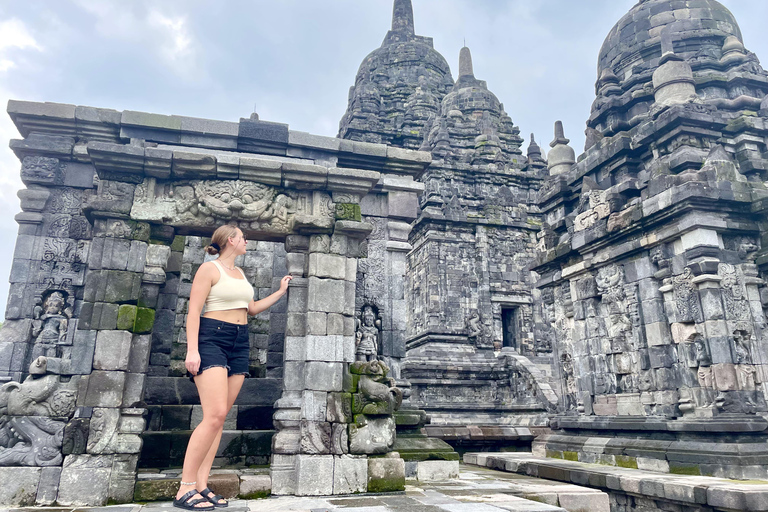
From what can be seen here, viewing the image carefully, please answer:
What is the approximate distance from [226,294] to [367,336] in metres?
2.96

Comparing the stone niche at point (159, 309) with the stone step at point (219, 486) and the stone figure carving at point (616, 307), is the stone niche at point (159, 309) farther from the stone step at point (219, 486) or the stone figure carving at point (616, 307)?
the stone figure carving at point (616, 307)

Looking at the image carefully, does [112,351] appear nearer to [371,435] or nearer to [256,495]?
[256,495]

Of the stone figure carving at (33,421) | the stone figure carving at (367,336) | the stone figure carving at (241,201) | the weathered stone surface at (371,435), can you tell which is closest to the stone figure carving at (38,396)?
the stone figure carving at (33,421)

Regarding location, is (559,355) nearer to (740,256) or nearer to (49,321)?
(740,256)

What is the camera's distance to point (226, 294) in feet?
17.1

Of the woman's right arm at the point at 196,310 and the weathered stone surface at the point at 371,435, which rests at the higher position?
the woman's right arm at the point at 196,310

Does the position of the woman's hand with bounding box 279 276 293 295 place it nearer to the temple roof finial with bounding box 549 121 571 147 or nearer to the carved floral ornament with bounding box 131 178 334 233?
the carved floral ornament with bounding box 131 178 334 233

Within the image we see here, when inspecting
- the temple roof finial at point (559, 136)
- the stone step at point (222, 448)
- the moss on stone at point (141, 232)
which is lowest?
the stone step at point (222, 448)

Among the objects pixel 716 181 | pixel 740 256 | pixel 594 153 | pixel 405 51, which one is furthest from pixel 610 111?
pixel 405 51

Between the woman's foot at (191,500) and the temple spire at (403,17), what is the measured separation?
33896 mm

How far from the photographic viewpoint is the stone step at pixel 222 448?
680 cm

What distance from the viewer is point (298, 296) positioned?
620 centimetres

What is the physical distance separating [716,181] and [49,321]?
1020cm

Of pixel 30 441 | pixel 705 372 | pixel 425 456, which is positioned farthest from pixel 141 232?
pixel 705 372
